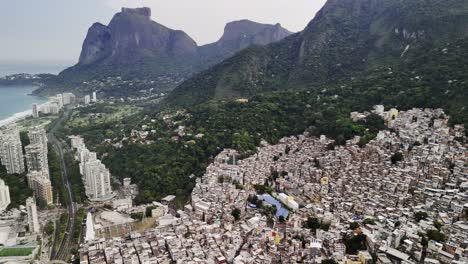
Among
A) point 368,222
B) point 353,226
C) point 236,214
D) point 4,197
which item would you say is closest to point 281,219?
point 236,214

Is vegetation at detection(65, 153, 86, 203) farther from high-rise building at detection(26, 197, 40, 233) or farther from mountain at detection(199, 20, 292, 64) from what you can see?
mountain at detection(199, 20, 292, 64)

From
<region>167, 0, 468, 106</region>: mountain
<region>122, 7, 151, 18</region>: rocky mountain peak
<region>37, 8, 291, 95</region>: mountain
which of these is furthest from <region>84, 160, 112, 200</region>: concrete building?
<region>122, 7, 151, 18</region>: rocky mountain peak

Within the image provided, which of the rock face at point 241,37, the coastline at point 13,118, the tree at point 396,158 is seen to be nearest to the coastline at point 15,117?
the coastline at point 13,118

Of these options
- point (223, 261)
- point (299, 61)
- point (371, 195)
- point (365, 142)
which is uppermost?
point (299, 61)

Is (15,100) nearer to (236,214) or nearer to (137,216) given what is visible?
(137,216)

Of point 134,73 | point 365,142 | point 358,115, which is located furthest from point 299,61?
point 134,73

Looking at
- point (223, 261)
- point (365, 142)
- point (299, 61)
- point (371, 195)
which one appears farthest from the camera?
point (299, 61)

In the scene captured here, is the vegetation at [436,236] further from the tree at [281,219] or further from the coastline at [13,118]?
the coastline at [13,118]

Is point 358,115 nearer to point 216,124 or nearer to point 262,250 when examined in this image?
point 216,124
